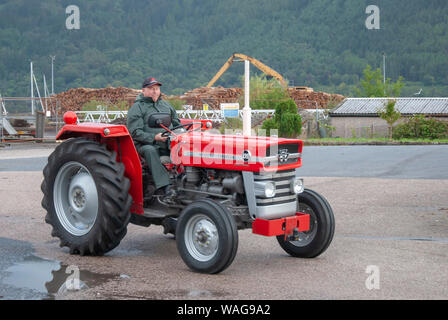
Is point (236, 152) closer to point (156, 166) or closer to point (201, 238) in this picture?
point (201, 238)

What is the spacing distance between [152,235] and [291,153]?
8.95 feet

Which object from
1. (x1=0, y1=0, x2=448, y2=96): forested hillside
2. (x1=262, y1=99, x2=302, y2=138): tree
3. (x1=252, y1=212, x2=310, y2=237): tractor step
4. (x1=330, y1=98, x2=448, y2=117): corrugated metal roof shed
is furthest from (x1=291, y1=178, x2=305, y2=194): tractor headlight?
(x1=0, y1=0, x2=448, y2=96): forested hillside

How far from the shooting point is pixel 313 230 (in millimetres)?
7562

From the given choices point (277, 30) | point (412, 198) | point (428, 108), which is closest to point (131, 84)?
point (277, 30)

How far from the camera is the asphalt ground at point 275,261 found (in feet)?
19.6

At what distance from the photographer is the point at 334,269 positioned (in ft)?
22.7

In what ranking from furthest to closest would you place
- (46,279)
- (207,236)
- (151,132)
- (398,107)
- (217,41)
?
1. (217,41)
2. (398,107)
3. (151,132)
4. (207,236)
5. (46,279)

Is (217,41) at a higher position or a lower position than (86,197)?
higher

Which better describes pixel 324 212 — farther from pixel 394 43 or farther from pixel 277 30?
pixel 277 30

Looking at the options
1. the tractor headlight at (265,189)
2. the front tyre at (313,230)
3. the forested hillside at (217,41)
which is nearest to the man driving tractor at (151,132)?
the tractor headlight at (265,189)

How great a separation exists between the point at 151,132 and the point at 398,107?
5075cm

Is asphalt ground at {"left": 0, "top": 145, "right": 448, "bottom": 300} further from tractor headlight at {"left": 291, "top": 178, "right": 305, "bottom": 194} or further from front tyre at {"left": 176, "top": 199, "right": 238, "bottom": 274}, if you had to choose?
tractor headlight at {"left": 291, "top": 178, "right": 305, "bottom": 194}

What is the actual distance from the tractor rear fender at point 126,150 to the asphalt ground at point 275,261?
0.70 m

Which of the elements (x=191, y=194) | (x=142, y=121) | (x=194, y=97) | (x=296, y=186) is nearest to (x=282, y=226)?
(x=296, y=186)
